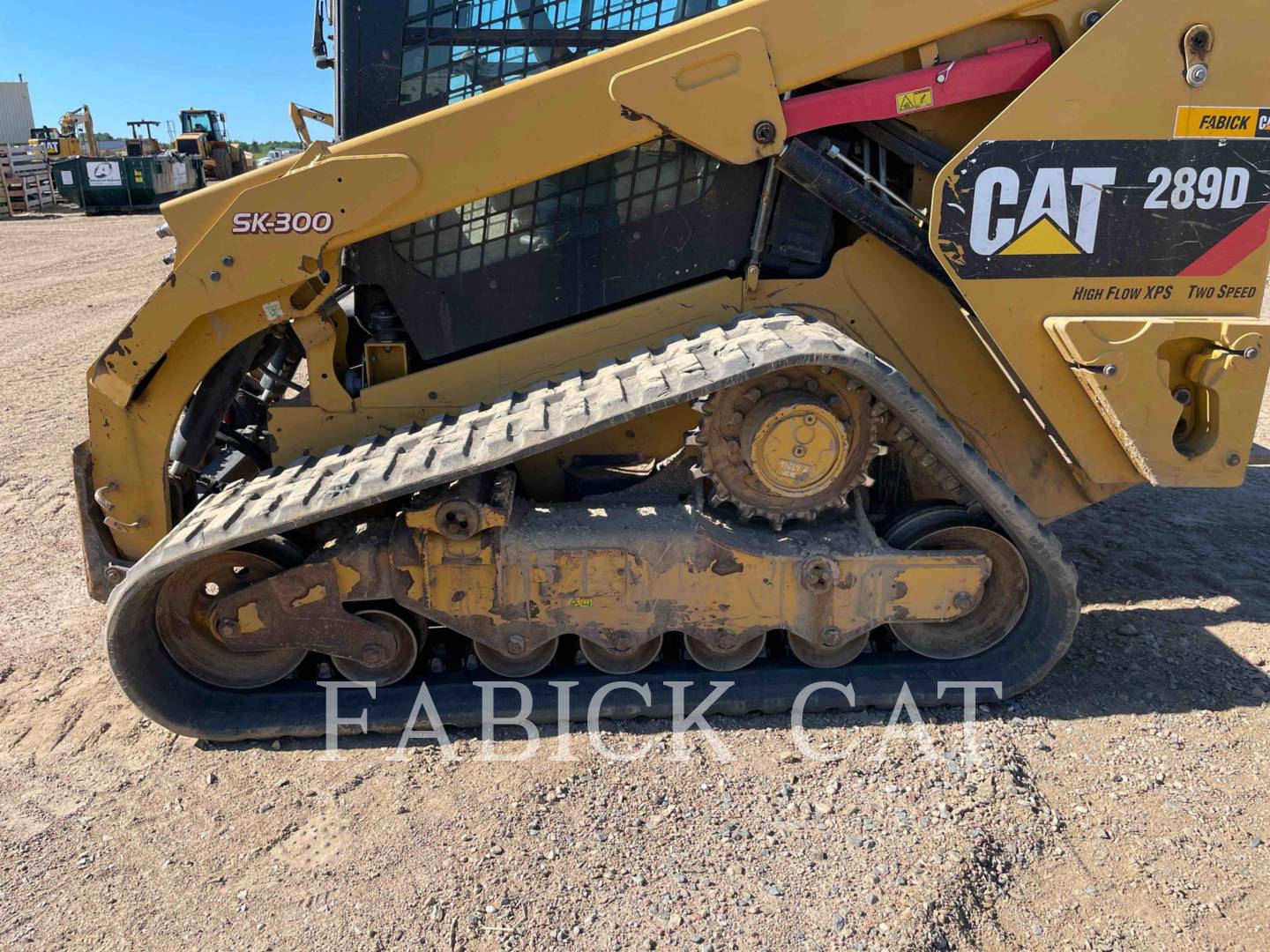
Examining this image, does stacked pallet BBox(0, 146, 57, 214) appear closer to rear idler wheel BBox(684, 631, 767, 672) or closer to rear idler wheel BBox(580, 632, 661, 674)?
rear idler wheel BBox(580, 632, 661, 674)

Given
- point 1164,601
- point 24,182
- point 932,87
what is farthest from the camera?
point 24,182

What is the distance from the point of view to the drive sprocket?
10.2 feet

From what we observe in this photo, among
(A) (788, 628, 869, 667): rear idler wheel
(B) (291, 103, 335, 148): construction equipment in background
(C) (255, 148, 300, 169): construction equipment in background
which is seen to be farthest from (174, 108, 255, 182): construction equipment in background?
(A) (788, 628, 869, 667): rear idler wheel

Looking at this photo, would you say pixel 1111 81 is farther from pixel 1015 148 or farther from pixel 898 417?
pixel 898 417

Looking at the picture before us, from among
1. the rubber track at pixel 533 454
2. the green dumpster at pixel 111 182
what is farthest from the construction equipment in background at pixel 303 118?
the green dumpster at pixel 111 182

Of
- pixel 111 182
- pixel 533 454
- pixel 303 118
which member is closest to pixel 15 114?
pixel 111 182

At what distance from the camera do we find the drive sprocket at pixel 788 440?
3.12 m

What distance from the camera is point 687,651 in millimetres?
3500

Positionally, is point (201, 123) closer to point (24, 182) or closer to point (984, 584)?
point (24, 182)

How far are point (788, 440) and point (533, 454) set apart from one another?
87 cm

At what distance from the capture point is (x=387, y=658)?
334 centimetres

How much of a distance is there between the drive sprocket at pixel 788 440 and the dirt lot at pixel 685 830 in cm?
82

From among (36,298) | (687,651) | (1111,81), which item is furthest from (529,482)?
(36,298)

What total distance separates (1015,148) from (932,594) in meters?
1.55
